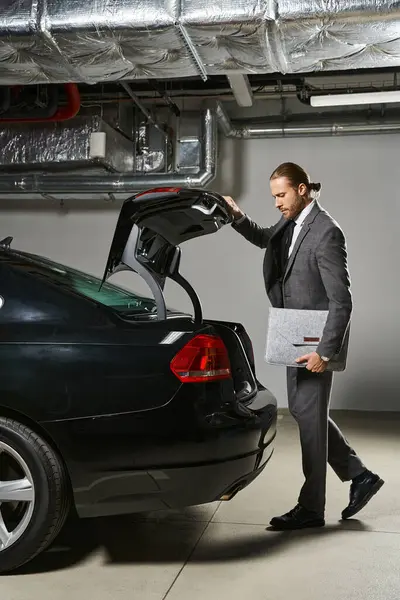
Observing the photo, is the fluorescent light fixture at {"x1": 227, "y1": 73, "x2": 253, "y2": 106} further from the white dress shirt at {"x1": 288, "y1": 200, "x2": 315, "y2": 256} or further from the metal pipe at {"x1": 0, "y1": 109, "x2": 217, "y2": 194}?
the white dress shirt at {"x1": 288, "y1": 200, "x2": 315, "y2": 256}

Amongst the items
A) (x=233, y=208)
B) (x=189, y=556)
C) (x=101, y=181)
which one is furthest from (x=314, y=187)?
(x=101, y=181)

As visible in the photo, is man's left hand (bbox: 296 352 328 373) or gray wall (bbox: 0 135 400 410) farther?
gray wall (bbox: 0 135 400 410)

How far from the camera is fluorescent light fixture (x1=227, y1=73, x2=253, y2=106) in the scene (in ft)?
20.3

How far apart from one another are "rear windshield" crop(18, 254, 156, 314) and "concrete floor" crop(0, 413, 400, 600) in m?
1.02

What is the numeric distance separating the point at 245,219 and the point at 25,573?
1954mm

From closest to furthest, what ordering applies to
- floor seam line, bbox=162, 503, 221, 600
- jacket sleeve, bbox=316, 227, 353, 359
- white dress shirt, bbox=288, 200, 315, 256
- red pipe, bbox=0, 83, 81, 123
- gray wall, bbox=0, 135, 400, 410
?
floor seam line, bbox=162, 503, 221, 600 < jacket sleeve, bbox=316, 227, 353, 359 < white dress shirt, bbox=288, 200, 315, 256 < red pipe, bbox=0, 83, 81, 123 < gray wall, bbox=0, 135, 400, 410

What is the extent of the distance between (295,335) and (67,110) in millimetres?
4238

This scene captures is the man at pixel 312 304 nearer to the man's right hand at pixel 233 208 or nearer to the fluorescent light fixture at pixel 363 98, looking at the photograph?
the man's right hand at pixel 233 208

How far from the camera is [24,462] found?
272 cm

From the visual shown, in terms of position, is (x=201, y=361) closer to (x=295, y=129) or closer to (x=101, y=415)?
(x=101, y=415)

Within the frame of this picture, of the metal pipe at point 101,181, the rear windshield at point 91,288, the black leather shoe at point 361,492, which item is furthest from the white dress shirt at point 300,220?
the metal pipe at point 101,181

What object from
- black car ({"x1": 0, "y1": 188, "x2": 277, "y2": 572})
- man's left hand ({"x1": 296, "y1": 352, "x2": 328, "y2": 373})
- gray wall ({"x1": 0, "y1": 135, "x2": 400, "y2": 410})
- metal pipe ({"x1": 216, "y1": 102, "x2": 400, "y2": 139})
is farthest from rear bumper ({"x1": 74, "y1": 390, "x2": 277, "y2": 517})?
metal pipe ({"x1": 216, "y1": 102, "x2": 400, "y2": 139})

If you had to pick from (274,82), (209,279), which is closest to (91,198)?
(209,279)

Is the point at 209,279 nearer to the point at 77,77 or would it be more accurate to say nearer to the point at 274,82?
the point at 274,82
